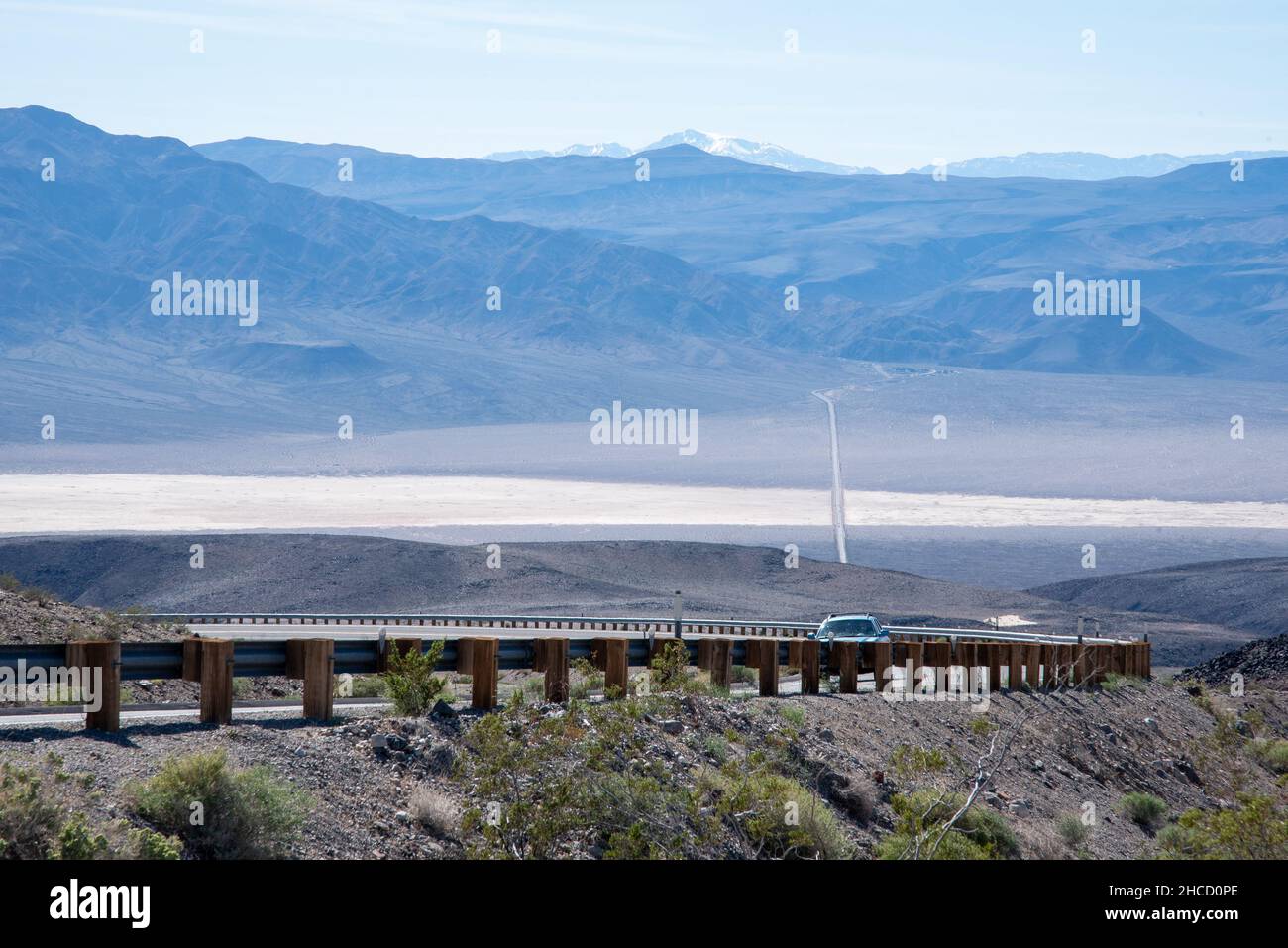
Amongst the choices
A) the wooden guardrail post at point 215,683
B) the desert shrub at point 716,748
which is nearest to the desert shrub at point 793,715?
the desert shrub at point 716,748

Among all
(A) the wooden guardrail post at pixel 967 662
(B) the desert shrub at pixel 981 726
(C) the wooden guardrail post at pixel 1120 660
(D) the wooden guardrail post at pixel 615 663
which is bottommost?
(C) the wooden guardrail post at pixel 1120 660

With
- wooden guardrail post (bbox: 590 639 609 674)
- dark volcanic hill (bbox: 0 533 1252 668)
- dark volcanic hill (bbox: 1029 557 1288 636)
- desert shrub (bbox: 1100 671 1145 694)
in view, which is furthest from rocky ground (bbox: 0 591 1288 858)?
dark volcanic hill (bbox: 1029 557 1288 636)

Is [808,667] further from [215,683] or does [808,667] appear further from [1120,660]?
[1120,660]

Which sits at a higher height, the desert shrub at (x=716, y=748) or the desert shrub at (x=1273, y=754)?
the desert shrub at (x=716, y=748)

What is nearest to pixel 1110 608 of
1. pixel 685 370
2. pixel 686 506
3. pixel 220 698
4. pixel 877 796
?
pixel 686 506

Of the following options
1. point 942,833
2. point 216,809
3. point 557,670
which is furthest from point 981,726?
point 216,809

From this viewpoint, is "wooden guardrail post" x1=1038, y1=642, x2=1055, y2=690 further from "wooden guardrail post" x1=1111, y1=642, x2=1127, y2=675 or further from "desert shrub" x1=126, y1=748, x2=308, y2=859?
"desert shrub" x1=126, y1=748, x2=308, y2=859

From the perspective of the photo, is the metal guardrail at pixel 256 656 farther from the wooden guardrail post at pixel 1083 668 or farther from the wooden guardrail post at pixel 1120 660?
the wooden guardrail post at pixel 1120 660
